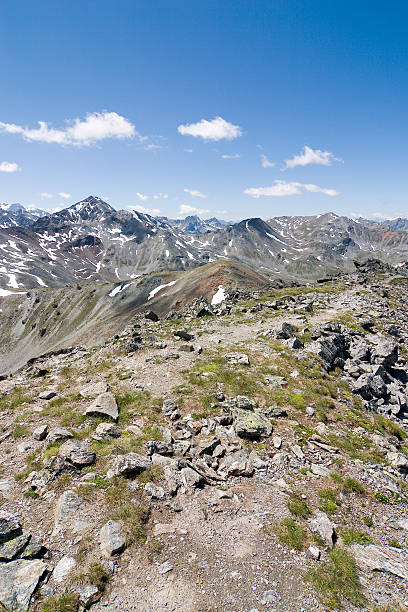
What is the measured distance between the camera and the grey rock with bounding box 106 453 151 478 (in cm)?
1295

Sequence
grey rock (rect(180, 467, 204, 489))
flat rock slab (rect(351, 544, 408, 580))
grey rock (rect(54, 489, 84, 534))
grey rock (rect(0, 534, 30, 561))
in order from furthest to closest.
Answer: grey rock (rect(180, 467, 204, 489))
grey rock (rect(54, 489, 84, 534))
flat rock slab (rect(351, 544, 408, 580))
grey rock (rect(0, 534, 30, 561))

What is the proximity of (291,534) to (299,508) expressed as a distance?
133 cm

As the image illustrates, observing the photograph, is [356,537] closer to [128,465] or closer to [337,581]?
[337,581]

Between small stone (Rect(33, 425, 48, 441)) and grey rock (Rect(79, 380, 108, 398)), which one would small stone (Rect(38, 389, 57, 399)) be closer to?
grey rock (Rect(79, 380, 108, 398))

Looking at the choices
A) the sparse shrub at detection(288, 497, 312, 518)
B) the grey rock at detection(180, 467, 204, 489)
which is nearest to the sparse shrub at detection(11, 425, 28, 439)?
the grey rock at detection(180, 467, 204, 489)

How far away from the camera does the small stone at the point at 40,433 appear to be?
15.9 meters

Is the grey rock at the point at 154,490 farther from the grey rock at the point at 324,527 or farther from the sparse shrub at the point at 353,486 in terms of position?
the sparse shrub at the point at 353,486

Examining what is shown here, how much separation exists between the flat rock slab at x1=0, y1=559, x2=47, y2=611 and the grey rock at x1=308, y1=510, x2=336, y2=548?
9685 millimetres

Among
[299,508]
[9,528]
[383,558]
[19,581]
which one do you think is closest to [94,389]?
[9,528]

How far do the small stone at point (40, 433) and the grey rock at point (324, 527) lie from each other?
45.5 feet

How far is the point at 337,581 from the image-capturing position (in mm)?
9578

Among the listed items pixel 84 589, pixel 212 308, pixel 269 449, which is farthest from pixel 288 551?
pixel 212 308

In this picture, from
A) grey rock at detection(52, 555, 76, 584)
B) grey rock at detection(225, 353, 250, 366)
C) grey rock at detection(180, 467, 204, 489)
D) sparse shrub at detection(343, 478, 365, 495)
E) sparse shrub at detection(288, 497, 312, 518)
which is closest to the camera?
grey rock at detection(52, 555, 76, 584)

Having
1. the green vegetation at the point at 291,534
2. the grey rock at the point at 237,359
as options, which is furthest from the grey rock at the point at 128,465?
the grey rock at the point at 237,359
